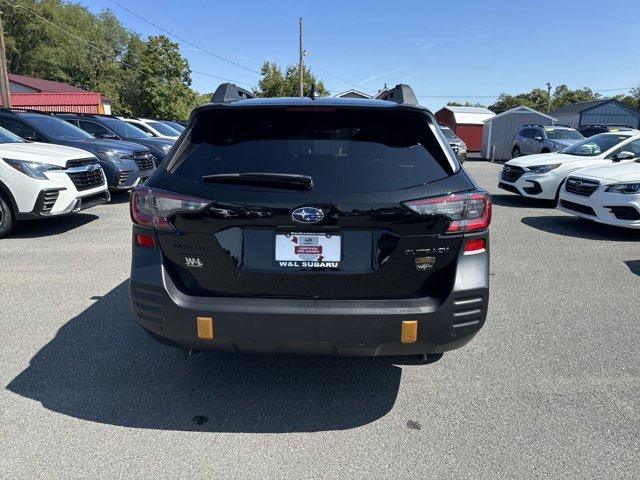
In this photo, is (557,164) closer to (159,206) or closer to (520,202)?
(520,202)

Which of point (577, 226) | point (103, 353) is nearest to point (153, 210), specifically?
point (103, 353)

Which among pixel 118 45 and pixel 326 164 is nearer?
pixel 326 164

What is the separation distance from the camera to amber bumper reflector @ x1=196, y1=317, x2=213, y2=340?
2.48 meters

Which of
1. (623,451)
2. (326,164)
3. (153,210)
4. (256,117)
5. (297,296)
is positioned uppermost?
(256,117)

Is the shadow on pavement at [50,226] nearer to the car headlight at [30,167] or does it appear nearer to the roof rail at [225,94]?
the car headlight at [30,167]

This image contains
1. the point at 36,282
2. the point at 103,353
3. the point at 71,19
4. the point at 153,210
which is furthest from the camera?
the point at 71,19

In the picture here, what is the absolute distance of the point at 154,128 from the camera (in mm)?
16484

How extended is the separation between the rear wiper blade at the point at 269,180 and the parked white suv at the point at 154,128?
1342cm

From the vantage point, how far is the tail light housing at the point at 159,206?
2.46 meters

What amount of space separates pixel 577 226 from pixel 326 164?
7.53 m

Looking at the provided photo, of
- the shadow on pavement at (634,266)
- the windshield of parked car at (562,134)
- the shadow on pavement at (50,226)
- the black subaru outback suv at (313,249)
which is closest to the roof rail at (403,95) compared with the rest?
the black subaru outback suv at (313,249)

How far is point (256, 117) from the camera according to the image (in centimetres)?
270

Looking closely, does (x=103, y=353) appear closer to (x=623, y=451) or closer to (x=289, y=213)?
(x=289, y=213)

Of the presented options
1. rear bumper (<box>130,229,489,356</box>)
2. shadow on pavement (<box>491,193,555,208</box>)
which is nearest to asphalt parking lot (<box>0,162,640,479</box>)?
rear bumper (<box>130,229,489,356</box>)
